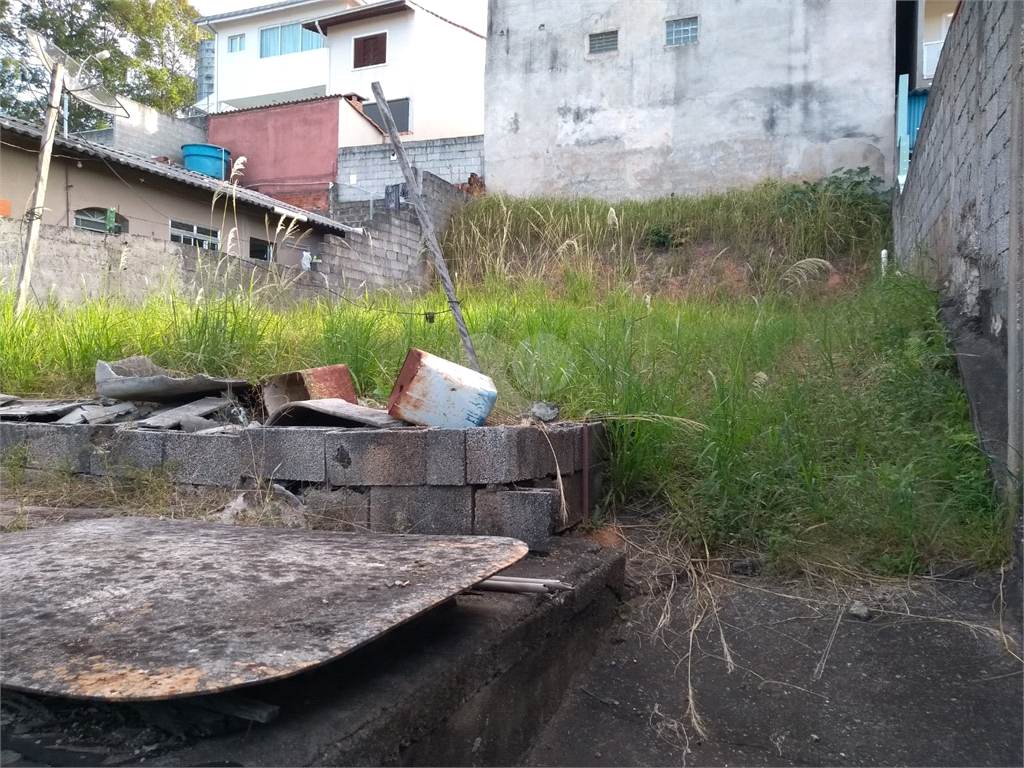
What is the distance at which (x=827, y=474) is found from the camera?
2.75 metres

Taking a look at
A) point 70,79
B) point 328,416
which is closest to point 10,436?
point 328,416

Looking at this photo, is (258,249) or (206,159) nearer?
(258,249)

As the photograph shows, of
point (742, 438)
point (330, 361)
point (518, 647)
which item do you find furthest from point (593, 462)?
point (330, 361)

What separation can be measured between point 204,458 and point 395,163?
12.4m

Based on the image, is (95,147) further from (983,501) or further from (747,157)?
(983,501)

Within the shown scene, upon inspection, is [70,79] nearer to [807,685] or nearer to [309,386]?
[309,386]

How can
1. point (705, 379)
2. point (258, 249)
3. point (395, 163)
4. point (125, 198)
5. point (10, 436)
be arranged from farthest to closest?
point (395, 163)
point (258, 249)
point (125, 198)
point (705, 379)
point (10, 436)

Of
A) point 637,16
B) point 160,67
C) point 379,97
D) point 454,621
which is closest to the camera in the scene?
point 454,621

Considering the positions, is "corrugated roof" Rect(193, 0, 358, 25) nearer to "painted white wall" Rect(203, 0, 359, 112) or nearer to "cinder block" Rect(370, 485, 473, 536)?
"painted white wall" Rect(203, 0, 359, 112)

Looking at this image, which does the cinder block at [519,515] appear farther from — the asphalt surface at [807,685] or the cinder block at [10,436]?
the cinder block at [10,436]

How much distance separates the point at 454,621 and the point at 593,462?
1251 millimetres

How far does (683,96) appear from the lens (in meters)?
11.7

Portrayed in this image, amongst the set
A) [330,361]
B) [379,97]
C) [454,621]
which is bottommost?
[454,621]

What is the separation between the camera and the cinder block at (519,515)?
7.63 feet
